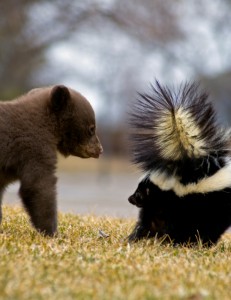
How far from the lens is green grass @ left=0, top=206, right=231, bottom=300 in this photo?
4.02 metres

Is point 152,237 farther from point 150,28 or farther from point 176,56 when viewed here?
point 176,56

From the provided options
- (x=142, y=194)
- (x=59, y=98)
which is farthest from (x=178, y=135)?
(x=59, y=98)

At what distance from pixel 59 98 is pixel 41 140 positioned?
1.46ft

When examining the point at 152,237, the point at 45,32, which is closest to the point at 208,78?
the point at 45,32

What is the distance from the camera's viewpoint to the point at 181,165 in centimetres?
583

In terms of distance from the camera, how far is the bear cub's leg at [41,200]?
5.71 meters

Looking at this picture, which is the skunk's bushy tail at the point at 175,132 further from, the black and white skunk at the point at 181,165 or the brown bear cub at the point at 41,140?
the brown bear cub at the point at 41,140

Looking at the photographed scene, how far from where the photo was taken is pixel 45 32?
22047mm

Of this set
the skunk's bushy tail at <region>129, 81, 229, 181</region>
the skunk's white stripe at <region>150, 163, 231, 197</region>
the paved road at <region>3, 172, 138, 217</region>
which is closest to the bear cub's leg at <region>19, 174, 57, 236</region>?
the skunk's bushy tail at <region>129, 81, 229, 181</region>

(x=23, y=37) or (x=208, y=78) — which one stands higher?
(x=208, y=78)

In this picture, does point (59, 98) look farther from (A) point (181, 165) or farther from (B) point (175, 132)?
(A) point (181, 165)

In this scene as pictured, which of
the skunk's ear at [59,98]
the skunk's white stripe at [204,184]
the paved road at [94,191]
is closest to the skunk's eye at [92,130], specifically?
the skunk's ear at [59,98]

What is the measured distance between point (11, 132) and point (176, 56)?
63.1ft

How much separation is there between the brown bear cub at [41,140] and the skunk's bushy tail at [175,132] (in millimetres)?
465
